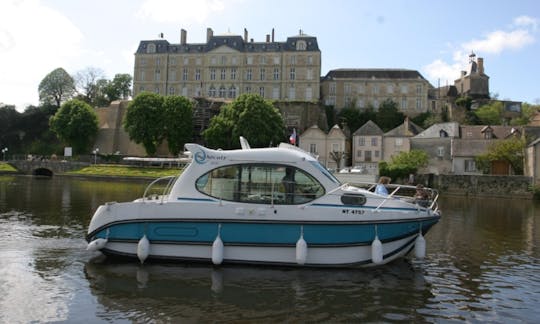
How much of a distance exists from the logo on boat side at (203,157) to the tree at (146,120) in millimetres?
56236

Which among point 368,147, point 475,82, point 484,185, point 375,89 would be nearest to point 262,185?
Result: point 484,185

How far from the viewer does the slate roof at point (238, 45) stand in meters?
84.0


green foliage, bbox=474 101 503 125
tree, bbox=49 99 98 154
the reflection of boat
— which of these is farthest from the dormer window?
the reflection of boat

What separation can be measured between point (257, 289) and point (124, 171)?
51645mm

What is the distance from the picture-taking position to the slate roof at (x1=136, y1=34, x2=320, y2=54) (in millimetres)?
84000

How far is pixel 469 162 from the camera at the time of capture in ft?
170

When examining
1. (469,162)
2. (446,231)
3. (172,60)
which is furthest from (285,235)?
(172,60)

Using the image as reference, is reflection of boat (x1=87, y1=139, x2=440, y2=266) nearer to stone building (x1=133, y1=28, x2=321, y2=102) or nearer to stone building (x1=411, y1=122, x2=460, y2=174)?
stone building (x1=411, y1=122, x2=460, y2=174)

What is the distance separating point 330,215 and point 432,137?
48054 mm

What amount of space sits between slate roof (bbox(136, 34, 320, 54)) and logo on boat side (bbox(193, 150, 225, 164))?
7452 cm

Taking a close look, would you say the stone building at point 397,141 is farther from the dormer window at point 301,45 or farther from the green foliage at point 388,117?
the dormer window at point 301,45

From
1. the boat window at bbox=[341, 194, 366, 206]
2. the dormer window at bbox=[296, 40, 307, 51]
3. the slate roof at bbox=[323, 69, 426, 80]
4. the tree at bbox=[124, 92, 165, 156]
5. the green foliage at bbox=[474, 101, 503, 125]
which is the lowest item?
the boat window at bbox=[341, 194, 366, 206]

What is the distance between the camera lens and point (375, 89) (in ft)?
269

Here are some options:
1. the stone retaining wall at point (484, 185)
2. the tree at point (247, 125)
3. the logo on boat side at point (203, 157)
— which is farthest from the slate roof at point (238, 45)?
the logo on boat side at point (203, 157)
